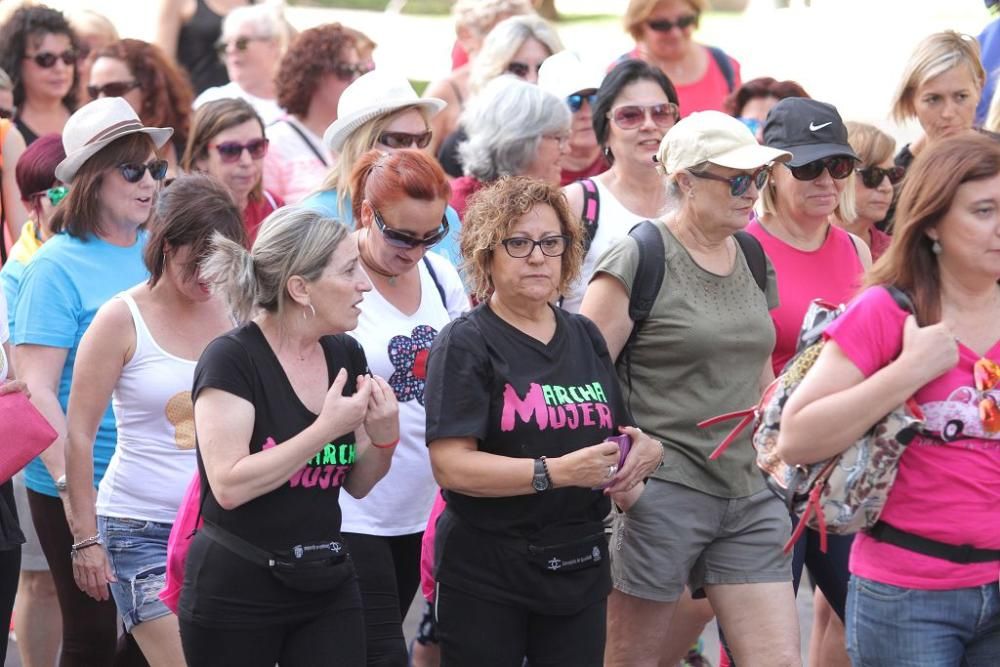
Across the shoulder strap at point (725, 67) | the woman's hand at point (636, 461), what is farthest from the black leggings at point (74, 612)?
the shoulder strap at point (725, 67)

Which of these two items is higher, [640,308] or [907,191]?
[907,191]

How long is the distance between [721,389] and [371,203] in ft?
4.09

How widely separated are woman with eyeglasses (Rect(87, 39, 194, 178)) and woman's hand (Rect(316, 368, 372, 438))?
362 centimetres

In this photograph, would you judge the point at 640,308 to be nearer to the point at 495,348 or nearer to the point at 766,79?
the point at 495,348

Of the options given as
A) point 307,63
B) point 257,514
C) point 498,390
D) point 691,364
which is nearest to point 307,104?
point 307,63

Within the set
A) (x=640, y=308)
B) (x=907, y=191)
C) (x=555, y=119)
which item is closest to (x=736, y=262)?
(x=640, y=308)

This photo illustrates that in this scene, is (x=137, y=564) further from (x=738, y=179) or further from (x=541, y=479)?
(x=738, y=179)

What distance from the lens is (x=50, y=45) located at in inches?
307

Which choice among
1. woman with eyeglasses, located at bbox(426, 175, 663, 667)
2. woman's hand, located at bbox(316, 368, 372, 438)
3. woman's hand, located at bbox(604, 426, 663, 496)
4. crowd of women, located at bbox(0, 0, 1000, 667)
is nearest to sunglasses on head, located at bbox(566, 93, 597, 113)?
crowd of women, located at bbox(0, 0, 1000, 667)

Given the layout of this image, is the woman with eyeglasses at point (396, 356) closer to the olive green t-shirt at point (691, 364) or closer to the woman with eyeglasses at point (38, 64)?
the olive green t-shirt at point (691, 364)

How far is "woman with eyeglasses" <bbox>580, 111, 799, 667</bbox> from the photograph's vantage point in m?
4.81

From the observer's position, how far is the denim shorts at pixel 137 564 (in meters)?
4.83

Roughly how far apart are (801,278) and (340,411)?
2043 mm

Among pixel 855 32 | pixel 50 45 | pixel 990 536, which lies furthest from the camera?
pixel 855 32
